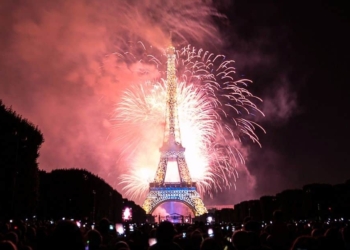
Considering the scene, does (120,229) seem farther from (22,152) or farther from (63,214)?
(63,214)

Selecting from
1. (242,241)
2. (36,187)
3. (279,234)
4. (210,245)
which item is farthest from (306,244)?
(36,187)

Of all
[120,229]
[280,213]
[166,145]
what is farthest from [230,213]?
[280,213]

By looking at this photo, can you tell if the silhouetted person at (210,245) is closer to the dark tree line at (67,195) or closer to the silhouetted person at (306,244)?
the silhouetted person at (306,244)

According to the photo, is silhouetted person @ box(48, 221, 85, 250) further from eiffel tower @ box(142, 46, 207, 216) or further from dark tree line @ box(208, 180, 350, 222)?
eiffel tower @ box(142, 46, 207, 216)

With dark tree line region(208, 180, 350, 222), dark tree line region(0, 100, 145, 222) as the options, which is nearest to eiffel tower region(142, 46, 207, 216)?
dark tree line region(0, 100, 145, 222)

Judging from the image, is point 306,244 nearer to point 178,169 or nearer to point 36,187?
point 36,187

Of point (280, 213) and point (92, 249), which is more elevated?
point (280, 213)
